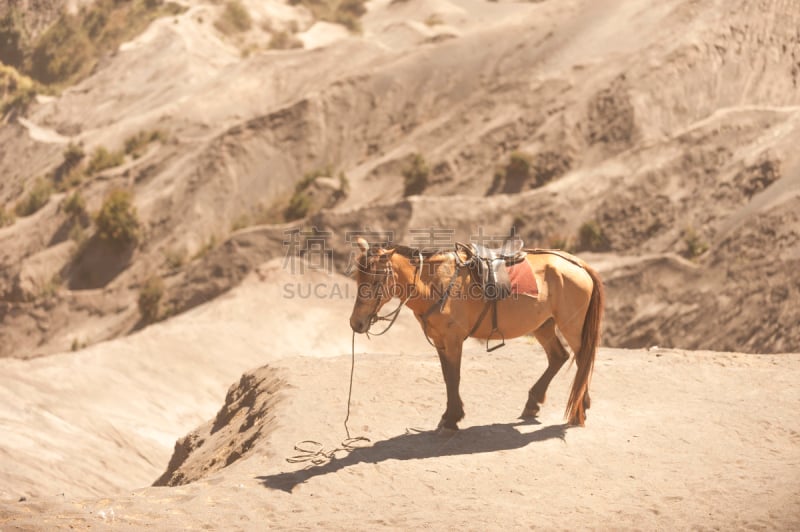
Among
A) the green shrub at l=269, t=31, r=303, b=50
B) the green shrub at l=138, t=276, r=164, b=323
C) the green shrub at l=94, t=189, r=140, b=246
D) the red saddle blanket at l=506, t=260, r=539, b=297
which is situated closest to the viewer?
the red saddle blanket at l=506, t=260, r=539, b=297

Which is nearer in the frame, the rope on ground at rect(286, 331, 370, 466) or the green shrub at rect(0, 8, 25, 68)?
the rope on ground at rect(286, 331, 370, 466)

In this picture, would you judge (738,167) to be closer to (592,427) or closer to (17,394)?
(592,427)

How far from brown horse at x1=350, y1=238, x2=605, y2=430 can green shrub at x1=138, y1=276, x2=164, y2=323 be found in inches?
988

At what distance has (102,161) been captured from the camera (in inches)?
1930

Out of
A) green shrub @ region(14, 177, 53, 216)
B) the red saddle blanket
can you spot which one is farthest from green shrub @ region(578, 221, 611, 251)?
green shrub @ region(14, 177, 53, 216)

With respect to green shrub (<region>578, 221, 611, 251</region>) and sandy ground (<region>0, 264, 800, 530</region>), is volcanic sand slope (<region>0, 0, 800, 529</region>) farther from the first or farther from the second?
green shrub (<region>578, 221, 611, 251</region>)

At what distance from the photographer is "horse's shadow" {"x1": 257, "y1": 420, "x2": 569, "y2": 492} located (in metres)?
10.0

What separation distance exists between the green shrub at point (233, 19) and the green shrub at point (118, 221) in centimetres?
2717

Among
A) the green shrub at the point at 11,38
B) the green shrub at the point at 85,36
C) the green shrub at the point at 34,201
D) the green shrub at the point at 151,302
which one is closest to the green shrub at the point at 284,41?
the green shrub at the point at 85,36

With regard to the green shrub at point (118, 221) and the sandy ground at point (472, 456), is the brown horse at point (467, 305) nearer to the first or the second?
the sandy ground at point (472, 456)

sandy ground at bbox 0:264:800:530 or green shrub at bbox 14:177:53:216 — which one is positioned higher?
sandy ground at bbox 0:264:800:530

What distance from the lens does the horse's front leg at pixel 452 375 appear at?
10.8 metres

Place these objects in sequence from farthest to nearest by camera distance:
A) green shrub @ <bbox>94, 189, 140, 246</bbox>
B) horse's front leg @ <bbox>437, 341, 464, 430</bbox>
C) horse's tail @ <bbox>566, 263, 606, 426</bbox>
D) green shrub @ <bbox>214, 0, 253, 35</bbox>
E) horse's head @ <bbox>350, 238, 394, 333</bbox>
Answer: green shrub @ <bbox>214, 0, 253, 35</bbox>, green shrub @ <bbox>94, 189, 140, 246</bbox>, horse's tail @ <bbox>566, 263, 606, 426</bbox>, horse's front leg @ <bbox>437, 341, 464, 430</bbox>, horse's head @ <bbox>350, 238, 394, 333</bbox>

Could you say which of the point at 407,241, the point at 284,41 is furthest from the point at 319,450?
the point at 284,41
